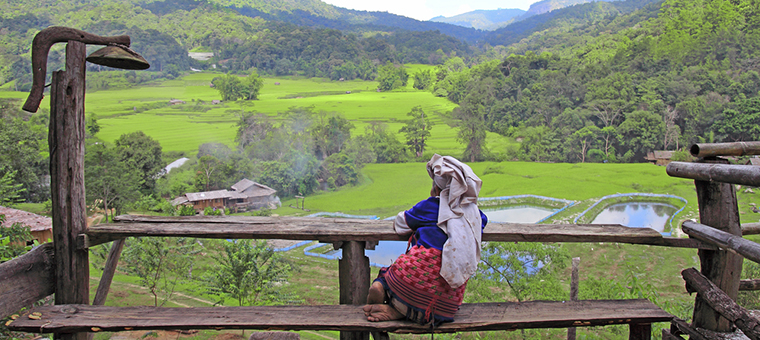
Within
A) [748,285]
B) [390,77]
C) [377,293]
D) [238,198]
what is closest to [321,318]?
[377,293]

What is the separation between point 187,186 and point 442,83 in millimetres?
30218

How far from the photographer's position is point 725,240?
2.11m

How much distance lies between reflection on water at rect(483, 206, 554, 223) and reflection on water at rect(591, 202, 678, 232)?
3.49 meters

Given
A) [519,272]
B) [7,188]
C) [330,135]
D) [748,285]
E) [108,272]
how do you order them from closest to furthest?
[748,285], [108,272], [519,272], [7,188], [330,135]

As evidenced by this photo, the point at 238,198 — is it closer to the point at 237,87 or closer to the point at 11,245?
the point at 237,87

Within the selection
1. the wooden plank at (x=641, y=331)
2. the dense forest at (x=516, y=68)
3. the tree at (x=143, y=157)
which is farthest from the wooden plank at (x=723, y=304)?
the tree at (x=143, y=157)

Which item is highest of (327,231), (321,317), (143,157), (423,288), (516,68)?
(516,68)

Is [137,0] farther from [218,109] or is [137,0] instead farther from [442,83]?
[442,83]

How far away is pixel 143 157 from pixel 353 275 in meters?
34.0

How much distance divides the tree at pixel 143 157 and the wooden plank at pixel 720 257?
106 feet

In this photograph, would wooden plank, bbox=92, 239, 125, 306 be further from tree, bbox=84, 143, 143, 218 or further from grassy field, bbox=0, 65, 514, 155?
grassy field, bbox=0, 65, 514, 155

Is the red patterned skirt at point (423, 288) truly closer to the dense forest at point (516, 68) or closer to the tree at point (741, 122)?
the dense forest at point (516, 68)

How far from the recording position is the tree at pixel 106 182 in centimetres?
2422

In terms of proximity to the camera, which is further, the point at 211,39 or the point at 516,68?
the point at 211,39
